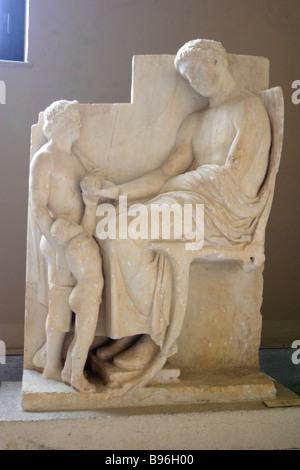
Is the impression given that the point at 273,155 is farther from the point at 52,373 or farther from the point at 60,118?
the point at 52,373

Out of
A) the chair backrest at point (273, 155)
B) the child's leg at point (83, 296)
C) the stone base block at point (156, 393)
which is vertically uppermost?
the chair backrest at point (273, 155)

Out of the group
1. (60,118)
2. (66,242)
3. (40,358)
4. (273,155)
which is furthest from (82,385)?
(273,155)

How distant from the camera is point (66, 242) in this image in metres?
3.06

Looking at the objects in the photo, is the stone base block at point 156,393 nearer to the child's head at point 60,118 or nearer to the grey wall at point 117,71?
the child's head at point 60,118

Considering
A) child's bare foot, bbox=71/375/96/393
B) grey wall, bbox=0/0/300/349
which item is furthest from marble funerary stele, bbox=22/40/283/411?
grey wall, bbox=0/0/300/349

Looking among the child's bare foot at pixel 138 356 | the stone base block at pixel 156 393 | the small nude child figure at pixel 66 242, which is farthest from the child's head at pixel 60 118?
the stone base block at pixel 156 393

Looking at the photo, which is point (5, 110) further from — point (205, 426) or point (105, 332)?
point (205, 426)

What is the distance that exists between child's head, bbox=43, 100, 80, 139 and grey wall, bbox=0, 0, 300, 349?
1834mm

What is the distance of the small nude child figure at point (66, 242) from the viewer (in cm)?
304

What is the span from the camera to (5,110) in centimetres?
495

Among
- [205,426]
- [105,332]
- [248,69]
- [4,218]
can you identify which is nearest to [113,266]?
[105,332]

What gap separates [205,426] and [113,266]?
0.91 meters

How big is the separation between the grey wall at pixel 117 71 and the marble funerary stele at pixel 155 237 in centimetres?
173

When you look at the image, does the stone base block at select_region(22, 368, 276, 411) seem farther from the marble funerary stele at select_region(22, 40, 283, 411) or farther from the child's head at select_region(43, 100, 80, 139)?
the child's head at select_region(43, 100, 80, 139)
